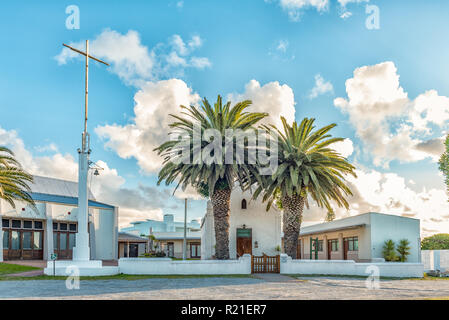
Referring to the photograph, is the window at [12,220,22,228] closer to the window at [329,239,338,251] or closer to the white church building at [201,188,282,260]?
the white church building at [201,188,282,260]

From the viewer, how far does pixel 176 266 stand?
25641 mm

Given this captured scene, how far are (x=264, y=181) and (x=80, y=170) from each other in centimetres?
1055

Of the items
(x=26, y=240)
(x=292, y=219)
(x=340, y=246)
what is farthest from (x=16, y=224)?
(x=340, y=246)

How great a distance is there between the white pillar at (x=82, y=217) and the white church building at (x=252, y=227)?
12.7 metres

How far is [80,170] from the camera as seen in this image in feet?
80.7

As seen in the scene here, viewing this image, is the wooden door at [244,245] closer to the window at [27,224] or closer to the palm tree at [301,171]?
the palm tree at [301,171]

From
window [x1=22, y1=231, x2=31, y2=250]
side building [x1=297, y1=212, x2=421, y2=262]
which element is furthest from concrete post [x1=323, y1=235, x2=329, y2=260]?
window [x1=22, y1=231, x2=31, y2=250]

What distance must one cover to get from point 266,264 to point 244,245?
7.41m

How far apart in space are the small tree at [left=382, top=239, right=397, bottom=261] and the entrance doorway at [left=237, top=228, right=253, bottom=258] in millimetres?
9803

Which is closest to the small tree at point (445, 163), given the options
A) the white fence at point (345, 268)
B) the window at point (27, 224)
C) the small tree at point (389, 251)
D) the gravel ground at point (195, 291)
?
the small tree at point (389, 251)

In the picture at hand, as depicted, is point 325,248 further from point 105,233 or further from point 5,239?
point 5,239

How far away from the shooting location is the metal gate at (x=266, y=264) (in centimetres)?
2709

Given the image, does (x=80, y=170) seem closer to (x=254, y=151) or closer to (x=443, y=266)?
(x=254, y=151)

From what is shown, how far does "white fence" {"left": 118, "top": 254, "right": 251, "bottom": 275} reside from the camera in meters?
25.3
